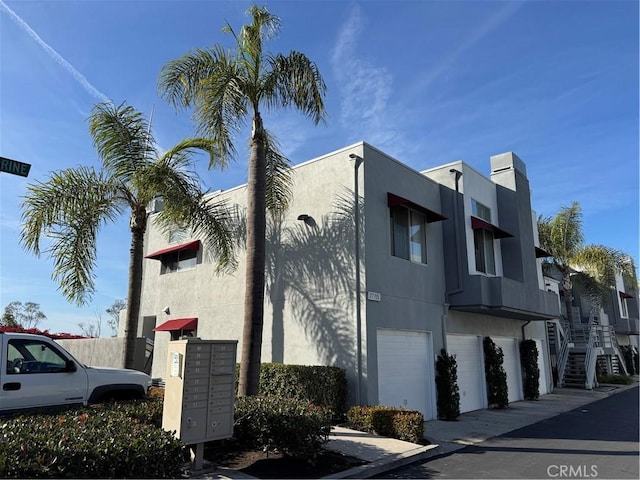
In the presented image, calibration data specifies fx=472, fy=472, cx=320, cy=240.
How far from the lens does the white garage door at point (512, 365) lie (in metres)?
17.8

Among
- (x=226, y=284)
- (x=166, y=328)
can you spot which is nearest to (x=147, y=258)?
(x=166, y=328)

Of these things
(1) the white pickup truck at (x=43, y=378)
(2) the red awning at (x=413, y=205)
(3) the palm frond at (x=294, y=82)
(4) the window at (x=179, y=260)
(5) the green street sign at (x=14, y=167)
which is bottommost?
(1) the white pickup truck at (x=43, y=378)

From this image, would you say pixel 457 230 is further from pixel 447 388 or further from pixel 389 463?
pixel 389 463

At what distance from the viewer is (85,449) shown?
500cm

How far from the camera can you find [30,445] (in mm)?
4895

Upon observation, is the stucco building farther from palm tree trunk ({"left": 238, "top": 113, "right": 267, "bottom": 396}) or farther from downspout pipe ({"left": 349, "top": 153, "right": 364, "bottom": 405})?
palm tree trunk ({"left": 238, "top": 113, "right": 267, "bottom": 396})

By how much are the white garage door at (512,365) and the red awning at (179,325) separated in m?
10.9

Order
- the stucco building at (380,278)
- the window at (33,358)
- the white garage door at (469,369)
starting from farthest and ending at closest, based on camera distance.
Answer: the white garage door at (469,369) → the stucco building at (380,278) → the window at (33,358)

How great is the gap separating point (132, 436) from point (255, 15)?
951cm

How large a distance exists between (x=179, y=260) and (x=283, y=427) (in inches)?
454

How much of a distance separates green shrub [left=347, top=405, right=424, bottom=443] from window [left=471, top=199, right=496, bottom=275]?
22.7 feet

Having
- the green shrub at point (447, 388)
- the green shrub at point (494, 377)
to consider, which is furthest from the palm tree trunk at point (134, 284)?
the green shrub at point (494, 377)

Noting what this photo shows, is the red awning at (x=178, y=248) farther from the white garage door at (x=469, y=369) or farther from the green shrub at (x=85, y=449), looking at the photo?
the green shrub at (x=85, y=449)

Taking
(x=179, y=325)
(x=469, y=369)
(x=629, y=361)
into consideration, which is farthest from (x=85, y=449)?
(x=629, y=361)
